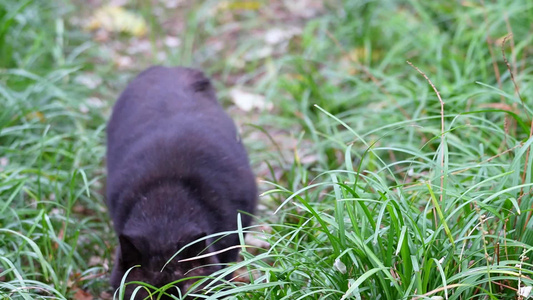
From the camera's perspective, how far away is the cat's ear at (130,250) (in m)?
2.67

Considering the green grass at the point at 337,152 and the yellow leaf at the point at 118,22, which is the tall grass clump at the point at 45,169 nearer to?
the green grass at the point at 337,152

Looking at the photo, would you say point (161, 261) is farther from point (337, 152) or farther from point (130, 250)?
point (337, 152)

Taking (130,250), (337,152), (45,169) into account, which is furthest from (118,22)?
(130,250)

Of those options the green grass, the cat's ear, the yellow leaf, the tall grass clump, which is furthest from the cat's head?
the yellow leaf

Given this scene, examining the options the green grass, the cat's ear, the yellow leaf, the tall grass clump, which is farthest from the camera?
the yellow leaf

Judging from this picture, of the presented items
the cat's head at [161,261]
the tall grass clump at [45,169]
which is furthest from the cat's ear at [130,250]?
the tall grass clump at [45,169]

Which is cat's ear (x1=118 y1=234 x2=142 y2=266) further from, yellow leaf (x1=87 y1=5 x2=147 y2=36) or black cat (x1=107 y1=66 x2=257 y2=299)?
yellow leaf (x1=87 y1=5 x2=147 y2=36)

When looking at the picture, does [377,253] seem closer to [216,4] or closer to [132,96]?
[132,96]

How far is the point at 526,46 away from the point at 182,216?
3309 millimetres

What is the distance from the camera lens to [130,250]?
2.72 metres

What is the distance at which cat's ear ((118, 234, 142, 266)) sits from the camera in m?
2.67

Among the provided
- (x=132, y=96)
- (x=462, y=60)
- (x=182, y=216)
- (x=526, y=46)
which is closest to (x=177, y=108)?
(x=132, y=96)

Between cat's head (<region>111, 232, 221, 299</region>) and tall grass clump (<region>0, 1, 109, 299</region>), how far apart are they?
0.34 m

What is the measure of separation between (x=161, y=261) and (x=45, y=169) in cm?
178
